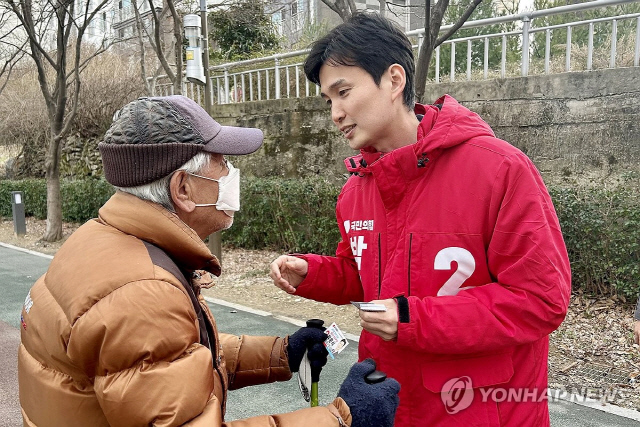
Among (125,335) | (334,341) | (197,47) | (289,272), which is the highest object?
(197,47)

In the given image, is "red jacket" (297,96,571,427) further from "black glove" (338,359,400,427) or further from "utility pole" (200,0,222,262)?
"utility pole" (200,0,222,262)

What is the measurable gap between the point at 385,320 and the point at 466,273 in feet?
1.01

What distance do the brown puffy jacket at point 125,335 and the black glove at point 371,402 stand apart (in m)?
0.04

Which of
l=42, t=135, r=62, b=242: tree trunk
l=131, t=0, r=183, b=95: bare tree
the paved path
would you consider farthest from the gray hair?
l=42, t=135, r=62, b=242: tree trunk

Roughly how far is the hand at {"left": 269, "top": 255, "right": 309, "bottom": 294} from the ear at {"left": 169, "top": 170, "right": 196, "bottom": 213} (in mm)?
698

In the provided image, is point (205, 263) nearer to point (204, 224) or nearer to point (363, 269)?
point (204, 224)

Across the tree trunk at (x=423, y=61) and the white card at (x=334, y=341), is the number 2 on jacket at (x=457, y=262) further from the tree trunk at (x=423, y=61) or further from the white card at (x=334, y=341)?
the tree trunk at (x=423, y=61)

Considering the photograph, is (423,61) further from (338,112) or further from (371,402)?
(371,402)

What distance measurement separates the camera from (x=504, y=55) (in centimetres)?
770

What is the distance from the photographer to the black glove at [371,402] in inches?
60.0

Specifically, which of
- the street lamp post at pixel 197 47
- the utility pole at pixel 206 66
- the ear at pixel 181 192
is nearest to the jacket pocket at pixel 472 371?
the ear at pixel 181 192

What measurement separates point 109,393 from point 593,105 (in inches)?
270

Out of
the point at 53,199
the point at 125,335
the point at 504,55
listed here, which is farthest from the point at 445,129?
the point at 53,199

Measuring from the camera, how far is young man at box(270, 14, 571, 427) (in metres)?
1.63
